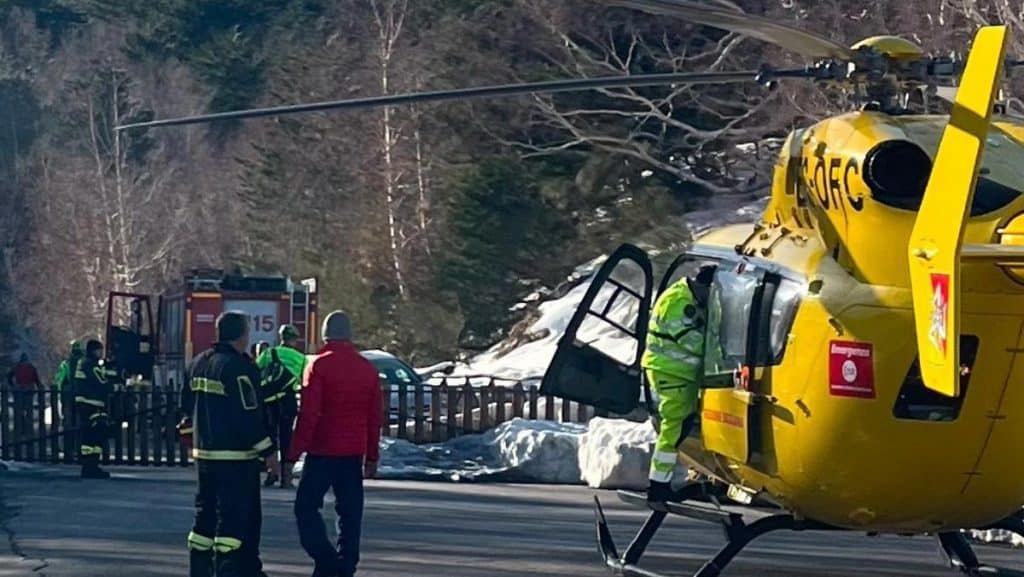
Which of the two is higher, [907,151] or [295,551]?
[907,151]

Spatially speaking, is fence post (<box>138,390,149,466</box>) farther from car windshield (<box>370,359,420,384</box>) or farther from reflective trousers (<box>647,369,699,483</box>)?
reflective trousers (<box>647,369,699,483</box>)

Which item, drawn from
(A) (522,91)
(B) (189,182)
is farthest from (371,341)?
(A) (522,91)

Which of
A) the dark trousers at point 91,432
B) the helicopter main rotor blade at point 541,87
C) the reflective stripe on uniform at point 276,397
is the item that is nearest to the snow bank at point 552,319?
the dark trousers at point 91,432

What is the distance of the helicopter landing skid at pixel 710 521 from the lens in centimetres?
1086

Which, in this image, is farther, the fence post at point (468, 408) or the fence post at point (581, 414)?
the fence post at point (581, 414)

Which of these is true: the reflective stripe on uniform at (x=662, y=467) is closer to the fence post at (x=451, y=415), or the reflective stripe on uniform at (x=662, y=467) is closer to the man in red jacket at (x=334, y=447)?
the man in red jacket at (x=334, y=447)

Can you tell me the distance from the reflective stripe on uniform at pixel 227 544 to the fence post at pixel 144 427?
12261mm

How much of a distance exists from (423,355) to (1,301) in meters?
29.3

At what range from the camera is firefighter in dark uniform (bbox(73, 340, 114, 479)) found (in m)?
21.3

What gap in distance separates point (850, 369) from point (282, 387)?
5.41 meters

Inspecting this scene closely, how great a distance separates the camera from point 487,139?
39.6 m

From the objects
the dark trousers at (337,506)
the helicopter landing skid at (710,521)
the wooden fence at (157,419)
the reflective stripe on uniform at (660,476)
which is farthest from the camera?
the wooden fence at (157,419)

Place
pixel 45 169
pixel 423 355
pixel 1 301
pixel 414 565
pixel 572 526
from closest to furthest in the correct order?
pixel 414 565, pixel 572 526, pixel 423 355, pixel 45 169, pixel 1 301

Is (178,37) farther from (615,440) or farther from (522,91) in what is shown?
(522,91)
